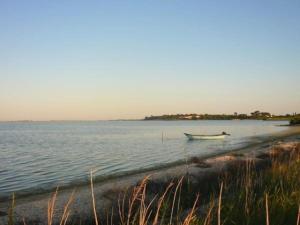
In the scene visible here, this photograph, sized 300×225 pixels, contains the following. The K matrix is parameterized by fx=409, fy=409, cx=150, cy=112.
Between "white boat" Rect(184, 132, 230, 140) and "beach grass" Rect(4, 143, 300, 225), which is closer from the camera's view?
"beach grass" Rect(4, 143, 300, 225)

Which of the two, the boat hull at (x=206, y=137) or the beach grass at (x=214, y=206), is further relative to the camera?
the boat hull at (x=206, y=137)

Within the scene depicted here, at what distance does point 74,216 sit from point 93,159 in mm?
21234

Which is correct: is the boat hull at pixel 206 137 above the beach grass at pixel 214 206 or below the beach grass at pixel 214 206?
below

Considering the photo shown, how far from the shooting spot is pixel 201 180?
568 inches

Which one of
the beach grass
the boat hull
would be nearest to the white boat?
the boat hull

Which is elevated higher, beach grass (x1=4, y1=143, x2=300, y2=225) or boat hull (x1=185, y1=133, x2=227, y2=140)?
beach grass (x1=4, y1=143, x2=300, y2=225)

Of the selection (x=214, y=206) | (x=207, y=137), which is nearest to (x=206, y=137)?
(x=207, y=137)

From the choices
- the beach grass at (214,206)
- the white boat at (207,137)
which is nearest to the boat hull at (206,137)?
the white boat at (207,137)

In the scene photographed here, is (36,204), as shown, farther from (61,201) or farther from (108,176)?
(108,176)

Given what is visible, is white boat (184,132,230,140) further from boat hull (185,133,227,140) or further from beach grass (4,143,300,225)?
beach grass (4,143,300,225)

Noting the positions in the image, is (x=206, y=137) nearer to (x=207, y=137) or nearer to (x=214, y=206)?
(x=207, y=137)

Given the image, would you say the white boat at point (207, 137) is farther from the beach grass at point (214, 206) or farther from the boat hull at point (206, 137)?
the beach grass at point (214, 206)

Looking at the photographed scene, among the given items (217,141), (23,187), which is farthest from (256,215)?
(217,141)

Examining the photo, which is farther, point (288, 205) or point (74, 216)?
point (74, 216)
